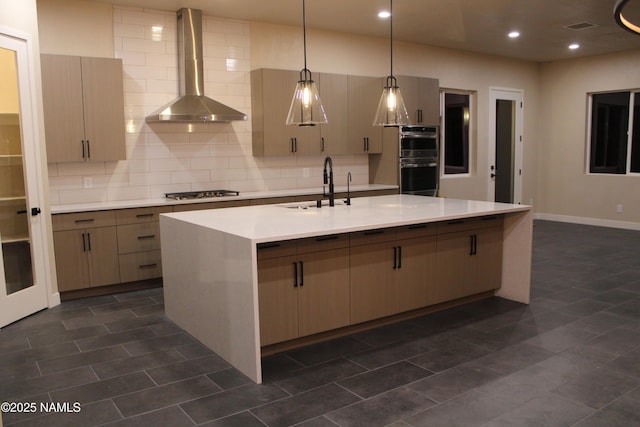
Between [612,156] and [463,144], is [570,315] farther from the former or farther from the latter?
[612,156]

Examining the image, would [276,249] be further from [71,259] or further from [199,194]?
[199,194]

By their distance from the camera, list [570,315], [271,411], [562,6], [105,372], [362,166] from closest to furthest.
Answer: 1. [271,411]
2. [105,372]
3. [570,315]
4. [562,6]
5. [362,166]

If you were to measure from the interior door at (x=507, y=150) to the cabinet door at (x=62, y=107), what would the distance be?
22.0ft

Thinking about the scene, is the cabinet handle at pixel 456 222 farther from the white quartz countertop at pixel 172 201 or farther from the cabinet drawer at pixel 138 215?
the cabinet drawer at pixel 138 215

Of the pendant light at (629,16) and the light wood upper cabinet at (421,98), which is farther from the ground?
the pendant light at (629,16)

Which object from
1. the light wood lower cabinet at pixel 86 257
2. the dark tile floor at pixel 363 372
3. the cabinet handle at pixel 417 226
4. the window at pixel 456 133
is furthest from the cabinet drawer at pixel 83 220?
the window at pixel 456 133

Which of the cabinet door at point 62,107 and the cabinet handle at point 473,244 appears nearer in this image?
the cabinet handle at point 473,244

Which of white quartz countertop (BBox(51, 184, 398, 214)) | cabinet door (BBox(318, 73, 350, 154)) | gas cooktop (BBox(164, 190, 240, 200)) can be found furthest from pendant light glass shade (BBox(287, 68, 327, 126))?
cabinet door (BBox(318, 73, 350, 154))

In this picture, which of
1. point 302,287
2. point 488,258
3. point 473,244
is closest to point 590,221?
point 488,258

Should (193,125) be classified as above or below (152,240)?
above

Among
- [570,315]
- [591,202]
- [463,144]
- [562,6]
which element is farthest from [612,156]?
[570,315]

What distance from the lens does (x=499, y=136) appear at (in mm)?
9453

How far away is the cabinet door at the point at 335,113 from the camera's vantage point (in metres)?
6.72

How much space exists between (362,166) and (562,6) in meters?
3.14
